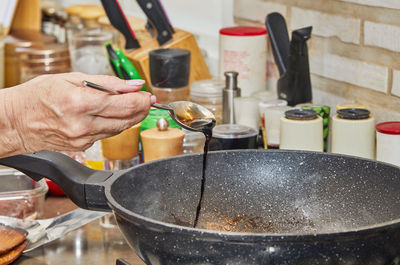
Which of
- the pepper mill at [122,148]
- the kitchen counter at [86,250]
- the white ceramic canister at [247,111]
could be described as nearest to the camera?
the kitchen counter at [86,250]

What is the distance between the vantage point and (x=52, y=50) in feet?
7.66

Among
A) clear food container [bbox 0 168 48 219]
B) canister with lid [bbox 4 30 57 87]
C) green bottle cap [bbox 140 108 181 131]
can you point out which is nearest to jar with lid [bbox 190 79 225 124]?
green bottle cap [bbox 140 108 181 131]

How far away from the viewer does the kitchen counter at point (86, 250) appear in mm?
1144

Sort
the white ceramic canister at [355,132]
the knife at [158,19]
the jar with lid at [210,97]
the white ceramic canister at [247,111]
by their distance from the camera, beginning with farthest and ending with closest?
the knife at [158,19]
the jar with lid at [210,97]
the white ceramic canister at [247,111]
the white ceramic canister at [355,132]

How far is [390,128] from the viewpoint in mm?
1221

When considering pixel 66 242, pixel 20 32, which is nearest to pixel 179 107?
pixel 66 242

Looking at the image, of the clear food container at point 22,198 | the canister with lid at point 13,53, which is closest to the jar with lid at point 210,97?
the clear food container at point 22,198

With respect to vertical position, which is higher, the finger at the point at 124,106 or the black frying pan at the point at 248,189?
the finger at the point at 124,106

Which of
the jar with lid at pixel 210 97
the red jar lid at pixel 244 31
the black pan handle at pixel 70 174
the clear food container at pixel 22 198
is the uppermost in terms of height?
the red jar lid at pixel 244 31

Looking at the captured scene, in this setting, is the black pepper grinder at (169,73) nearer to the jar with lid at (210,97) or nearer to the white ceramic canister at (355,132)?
the jar with lid at (210,97)

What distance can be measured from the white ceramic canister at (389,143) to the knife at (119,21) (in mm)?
864

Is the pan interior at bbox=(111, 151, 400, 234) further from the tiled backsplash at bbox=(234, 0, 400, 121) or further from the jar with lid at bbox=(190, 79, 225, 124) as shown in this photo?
the jar with lid at bbox=(190, 79, 225, 124)

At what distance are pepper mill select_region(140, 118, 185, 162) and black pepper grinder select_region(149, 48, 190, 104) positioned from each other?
1.16 ft

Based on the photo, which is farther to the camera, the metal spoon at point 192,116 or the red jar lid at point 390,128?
the red jar lid at point 390,128
